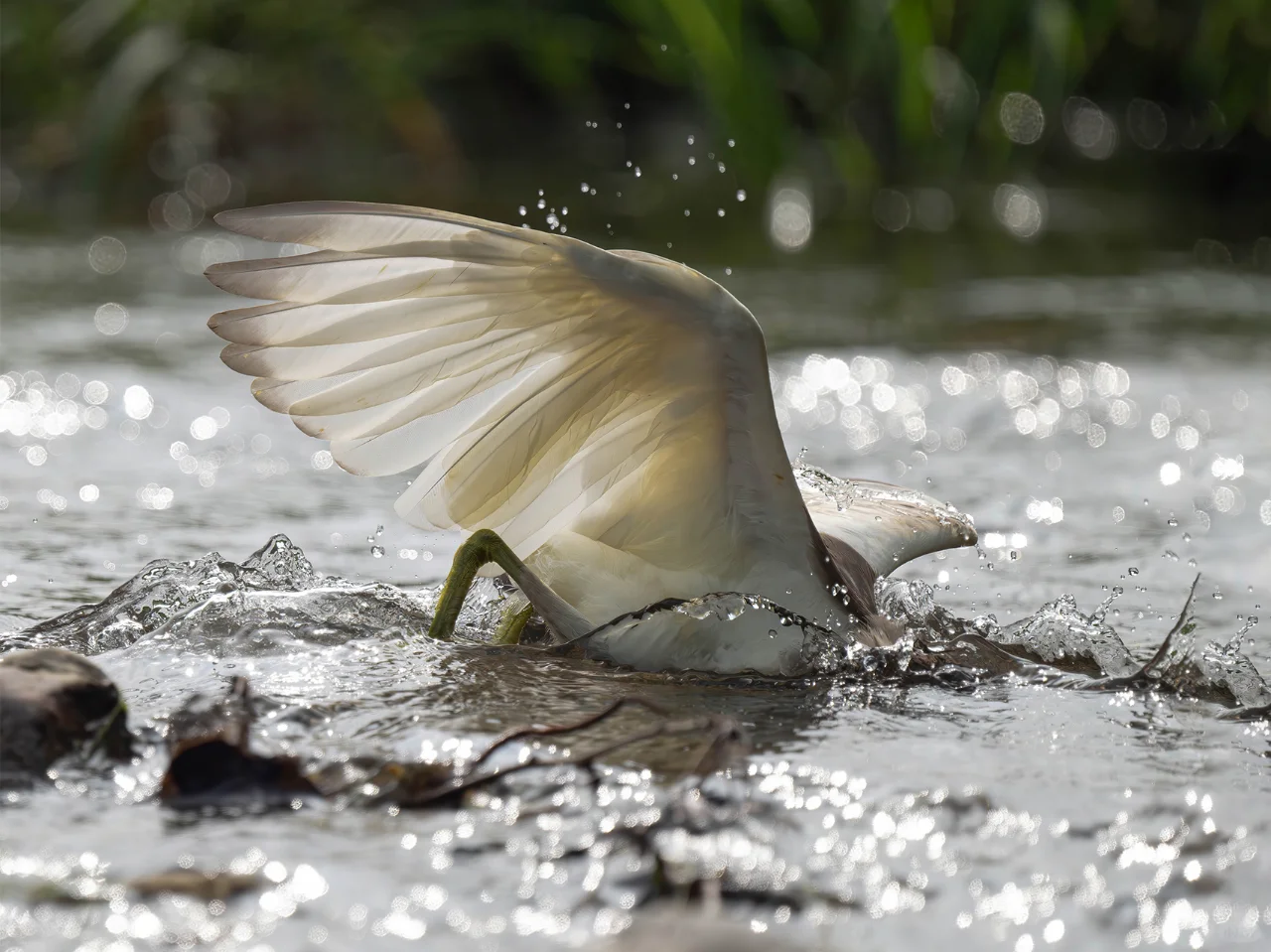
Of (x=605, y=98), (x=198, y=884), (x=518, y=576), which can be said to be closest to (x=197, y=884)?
(x=198, y=884)

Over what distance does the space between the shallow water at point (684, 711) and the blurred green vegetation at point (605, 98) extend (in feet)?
12.5

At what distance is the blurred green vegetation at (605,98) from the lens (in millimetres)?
8086

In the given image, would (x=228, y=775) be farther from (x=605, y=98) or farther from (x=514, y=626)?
(x=605, y=98)

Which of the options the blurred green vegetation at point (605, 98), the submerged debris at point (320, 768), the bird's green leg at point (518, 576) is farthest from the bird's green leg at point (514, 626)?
the blurred green vegetation at point (605, 98)

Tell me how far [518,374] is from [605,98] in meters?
7.77

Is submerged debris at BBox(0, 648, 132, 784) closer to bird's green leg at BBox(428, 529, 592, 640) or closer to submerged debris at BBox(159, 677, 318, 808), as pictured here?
submerged debris at BBox(159, 677, 318, 808)

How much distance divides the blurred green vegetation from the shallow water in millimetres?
3807

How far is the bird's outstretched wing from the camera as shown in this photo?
226 cm

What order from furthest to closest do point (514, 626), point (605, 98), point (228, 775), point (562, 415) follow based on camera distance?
point (605, 98) < point (514, 626) < point (562, 415) < point (228, 775)

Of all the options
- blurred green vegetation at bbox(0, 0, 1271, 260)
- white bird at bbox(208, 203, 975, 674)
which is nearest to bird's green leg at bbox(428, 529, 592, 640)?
A: white bird at bbox(208, 203, 975, 674)

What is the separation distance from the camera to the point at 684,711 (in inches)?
89.6

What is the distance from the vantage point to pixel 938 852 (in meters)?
1.83

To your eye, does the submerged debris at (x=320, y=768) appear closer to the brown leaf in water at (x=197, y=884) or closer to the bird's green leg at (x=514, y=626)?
the brown leaf in water at (x=197, y=884)

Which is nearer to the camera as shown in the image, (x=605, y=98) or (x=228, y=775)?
(x=228, y=775)
